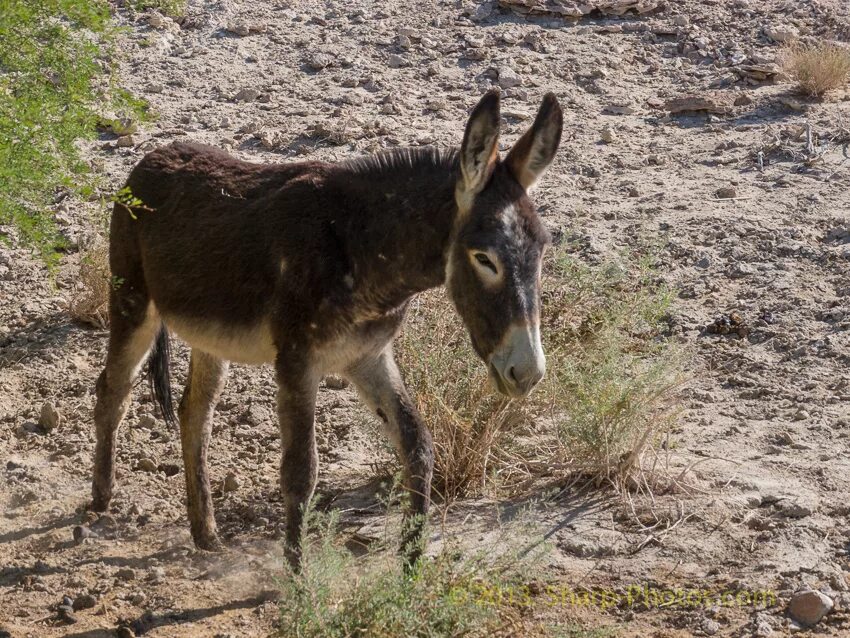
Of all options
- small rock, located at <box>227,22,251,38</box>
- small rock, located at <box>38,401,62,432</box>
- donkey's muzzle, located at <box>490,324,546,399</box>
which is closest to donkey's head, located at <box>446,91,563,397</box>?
donkey's muzzle, located at <box>490,324,546,399</box>

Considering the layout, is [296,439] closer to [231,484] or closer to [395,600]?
[395,600]

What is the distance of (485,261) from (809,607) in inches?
86.4

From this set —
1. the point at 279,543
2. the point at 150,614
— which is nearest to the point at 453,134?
the point at 279,543

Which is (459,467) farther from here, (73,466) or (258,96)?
(258,96)

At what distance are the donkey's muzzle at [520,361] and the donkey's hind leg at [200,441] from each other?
6.64 ft

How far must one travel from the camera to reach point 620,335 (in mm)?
6707

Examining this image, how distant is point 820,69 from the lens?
997 centimetres

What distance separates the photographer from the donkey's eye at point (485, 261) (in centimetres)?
466

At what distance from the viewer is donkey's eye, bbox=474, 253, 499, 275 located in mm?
4664

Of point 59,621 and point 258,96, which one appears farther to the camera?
point 258,96

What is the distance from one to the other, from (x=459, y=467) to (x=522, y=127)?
4227 millimetres

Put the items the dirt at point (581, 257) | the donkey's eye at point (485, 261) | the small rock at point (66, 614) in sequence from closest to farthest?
the donkey's eye at point (485, 261)
the small rock at point (66, 614)
the dirt at point (581, 257)

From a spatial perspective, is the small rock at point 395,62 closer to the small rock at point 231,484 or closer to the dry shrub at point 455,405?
the dry shrub at point 455,405

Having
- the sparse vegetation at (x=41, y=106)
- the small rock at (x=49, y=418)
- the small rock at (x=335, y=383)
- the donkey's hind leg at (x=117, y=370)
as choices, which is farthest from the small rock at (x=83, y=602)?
the small rock at (x=335, y=383)
